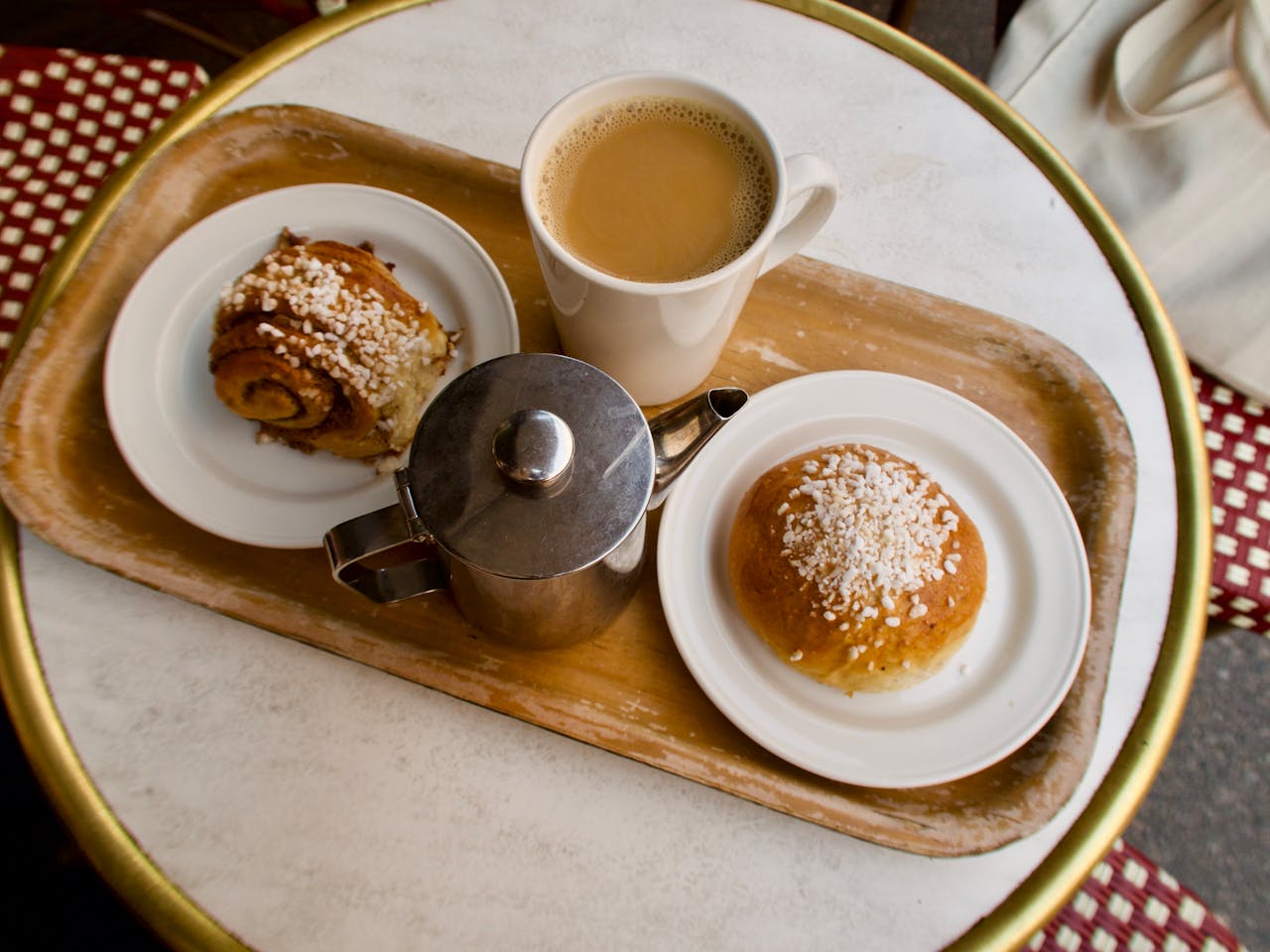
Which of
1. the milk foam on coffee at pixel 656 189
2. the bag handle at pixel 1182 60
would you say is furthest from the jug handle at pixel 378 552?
the bag handle at pixel 1182 60

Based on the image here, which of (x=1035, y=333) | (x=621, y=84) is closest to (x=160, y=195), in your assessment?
(x=621, y=84)

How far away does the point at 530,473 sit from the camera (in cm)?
50

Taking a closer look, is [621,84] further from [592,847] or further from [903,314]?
[592,847]

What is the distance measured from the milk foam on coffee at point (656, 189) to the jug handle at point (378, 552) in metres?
0.26

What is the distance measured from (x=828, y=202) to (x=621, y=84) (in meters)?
0.19

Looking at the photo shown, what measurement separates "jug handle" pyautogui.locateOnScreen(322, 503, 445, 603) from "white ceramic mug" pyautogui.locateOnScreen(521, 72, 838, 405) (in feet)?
0.69

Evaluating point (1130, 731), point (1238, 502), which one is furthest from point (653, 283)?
point (1238, 502)

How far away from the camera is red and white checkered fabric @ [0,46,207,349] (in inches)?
39.9

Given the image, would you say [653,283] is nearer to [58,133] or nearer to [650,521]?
[650,521]

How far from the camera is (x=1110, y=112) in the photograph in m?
1.07

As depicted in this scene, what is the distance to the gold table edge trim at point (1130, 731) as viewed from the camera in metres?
0.66

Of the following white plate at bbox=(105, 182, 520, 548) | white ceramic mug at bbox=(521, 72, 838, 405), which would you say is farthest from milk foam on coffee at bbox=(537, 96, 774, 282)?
white plate at bbox=(105, 182, 520, 548)

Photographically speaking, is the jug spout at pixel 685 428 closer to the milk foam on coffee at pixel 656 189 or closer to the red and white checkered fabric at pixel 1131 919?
the milk foam on coffee at pixel 656 189

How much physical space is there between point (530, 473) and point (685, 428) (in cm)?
13
